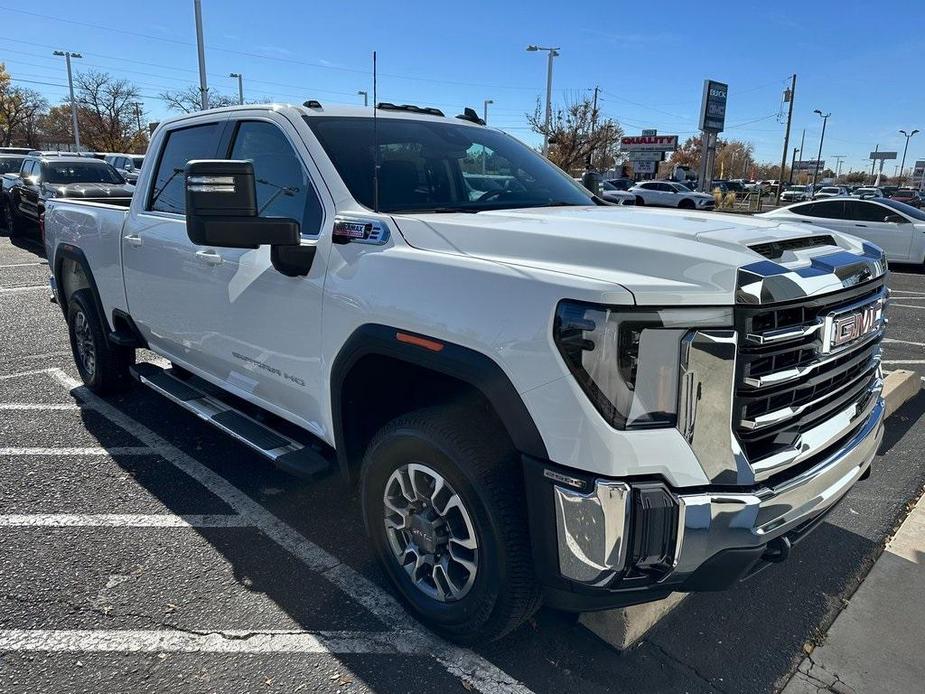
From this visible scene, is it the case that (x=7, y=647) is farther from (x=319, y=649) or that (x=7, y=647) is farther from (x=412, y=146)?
(x=412, y=146)

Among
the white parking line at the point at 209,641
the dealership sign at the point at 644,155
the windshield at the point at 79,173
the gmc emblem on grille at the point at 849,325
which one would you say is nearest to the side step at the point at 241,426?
the white parking line at the point at 209,641

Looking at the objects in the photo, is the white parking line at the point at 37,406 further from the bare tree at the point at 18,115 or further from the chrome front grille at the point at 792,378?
the bare tree at the point at 18,115

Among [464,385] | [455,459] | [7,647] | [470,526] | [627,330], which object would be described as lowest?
[7,647]

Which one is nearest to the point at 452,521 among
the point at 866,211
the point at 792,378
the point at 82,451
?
the point at 792,378

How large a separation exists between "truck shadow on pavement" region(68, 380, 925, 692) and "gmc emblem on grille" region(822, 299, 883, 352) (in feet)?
4.02

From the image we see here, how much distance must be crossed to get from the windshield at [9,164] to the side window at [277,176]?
1929 cm

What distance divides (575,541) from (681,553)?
30 cm

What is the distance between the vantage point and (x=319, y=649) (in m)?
2.60

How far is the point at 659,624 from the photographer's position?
2.77m

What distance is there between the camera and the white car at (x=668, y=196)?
3266 cm

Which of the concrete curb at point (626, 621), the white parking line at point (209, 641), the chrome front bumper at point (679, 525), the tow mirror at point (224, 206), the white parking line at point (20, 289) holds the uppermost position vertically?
the tow mirror at point (224, 206)

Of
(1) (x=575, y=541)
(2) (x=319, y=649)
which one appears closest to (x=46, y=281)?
(2) (x=319, y=649)

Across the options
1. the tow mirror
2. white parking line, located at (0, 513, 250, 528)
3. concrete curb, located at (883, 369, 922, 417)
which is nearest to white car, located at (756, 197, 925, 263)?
concrete curb, located at (883, 369, 922, 417)

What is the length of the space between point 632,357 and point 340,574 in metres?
1.86
